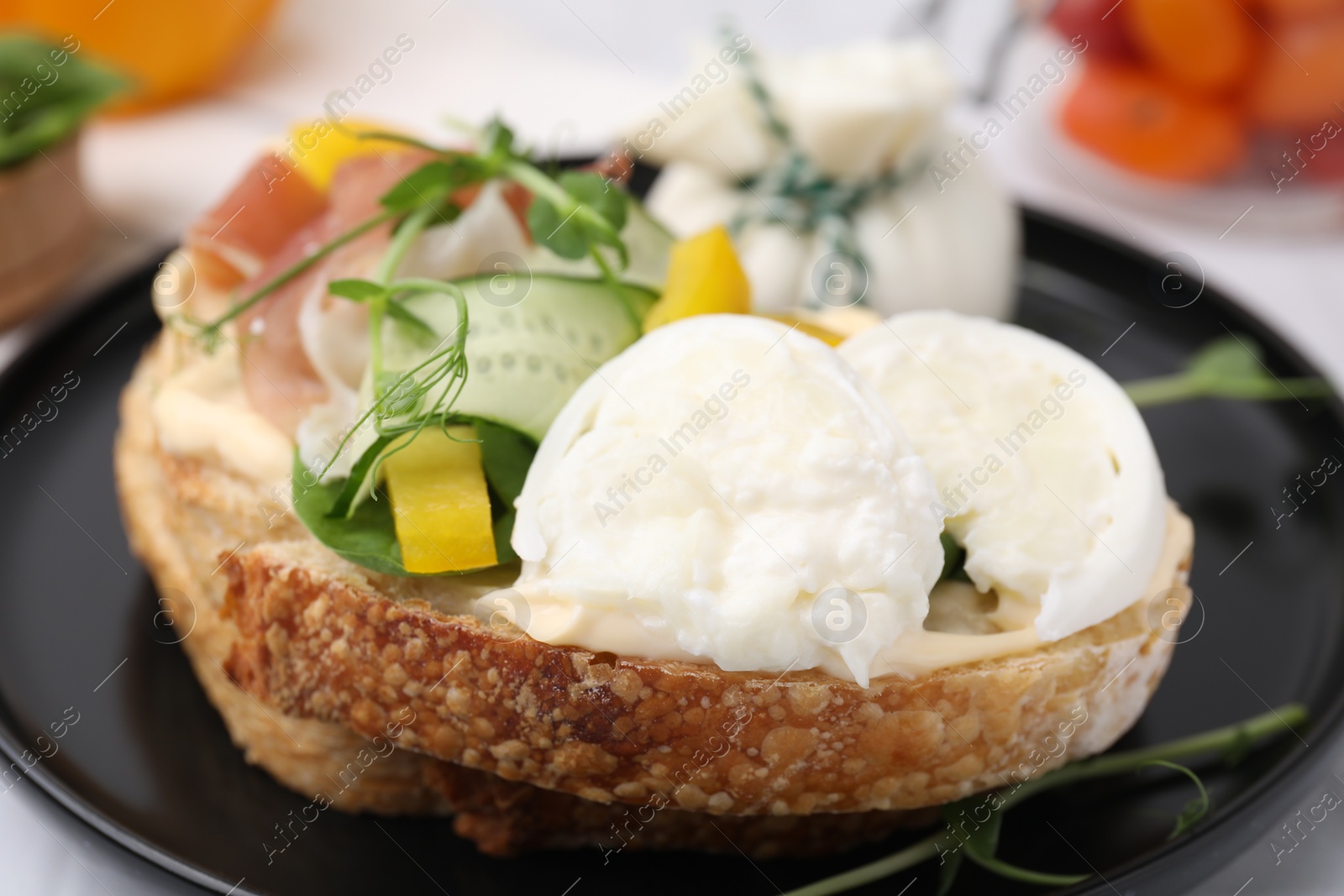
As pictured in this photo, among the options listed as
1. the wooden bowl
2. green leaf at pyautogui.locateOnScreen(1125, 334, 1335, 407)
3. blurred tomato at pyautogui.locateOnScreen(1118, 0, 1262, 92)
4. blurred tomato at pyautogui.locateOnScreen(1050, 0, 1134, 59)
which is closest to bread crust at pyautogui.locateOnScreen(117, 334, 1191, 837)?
green leaf at pyautogui.locateOnScreen(1125, 334, 1335, 407)

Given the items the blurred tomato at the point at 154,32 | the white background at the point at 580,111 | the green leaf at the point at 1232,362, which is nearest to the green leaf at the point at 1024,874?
the white background at the point at 580,111

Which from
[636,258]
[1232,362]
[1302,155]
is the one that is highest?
[636,258]

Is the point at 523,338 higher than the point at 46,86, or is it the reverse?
the point at 46,86

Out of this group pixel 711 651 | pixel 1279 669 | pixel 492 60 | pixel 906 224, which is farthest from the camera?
pixel 492 60

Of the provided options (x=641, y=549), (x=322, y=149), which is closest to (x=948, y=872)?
(x=641, y=549)

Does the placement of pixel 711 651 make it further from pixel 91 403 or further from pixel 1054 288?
pixel 1054 288

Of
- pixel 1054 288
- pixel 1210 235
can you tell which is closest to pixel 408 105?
pixel 1054 288

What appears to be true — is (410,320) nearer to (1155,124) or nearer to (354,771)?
(354,771)
